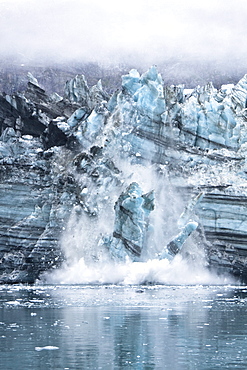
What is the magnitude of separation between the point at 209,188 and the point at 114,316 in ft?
81.2

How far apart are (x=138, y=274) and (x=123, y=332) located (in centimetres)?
2226

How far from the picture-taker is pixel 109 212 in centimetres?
4744

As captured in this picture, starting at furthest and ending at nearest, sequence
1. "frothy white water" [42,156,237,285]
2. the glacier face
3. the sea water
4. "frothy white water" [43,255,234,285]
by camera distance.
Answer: the glacier face, "frothy white water" [42,156,237,285], "frothy white water" [43,255,234,285], the sea water

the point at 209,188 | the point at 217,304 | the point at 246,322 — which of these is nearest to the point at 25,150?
the point at 209,188

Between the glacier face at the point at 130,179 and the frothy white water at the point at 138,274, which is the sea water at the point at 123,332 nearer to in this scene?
the frothy white water at the point at 138,274

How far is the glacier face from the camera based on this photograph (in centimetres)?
4603

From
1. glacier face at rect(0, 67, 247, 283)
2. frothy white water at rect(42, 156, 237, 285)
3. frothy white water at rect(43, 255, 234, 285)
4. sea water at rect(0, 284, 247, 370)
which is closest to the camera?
sea water at rect(0, 284, 247, 370)

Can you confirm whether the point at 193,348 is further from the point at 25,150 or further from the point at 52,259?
the point at 25,150

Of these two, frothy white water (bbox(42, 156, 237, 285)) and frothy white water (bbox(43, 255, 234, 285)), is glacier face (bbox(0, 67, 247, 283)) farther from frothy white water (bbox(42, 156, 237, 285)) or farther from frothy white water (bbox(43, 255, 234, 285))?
frothy white water (bbox(43, 255, 234, 285))

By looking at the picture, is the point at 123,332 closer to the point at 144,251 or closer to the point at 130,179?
the point at 144,251

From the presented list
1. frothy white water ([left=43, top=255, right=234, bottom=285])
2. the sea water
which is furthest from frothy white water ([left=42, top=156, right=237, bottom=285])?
the sea water

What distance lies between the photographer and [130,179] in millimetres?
48906

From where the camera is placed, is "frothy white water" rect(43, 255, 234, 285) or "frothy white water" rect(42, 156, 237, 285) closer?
"frothy white water" rect(43, 255, 234, 285)

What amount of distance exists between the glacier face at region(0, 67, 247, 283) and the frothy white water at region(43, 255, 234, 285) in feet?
2.29
